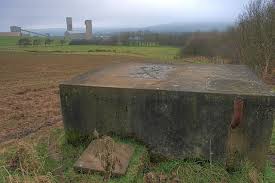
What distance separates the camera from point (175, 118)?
4.43 meters

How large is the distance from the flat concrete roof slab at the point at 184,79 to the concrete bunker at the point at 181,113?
0.05 feet

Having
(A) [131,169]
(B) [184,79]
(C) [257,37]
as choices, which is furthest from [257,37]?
(A) [131,169]

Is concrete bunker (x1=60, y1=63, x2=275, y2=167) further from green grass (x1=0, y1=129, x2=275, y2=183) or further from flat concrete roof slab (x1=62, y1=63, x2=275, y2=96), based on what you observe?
green grass (x1=0, y1=129, x2=275, y2=183)

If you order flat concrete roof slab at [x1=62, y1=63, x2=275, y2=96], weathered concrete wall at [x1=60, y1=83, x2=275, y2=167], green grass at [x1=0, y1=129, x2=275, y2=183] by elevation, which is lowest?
green grass at [x1=0, y1=129, x2=275, y2=183]

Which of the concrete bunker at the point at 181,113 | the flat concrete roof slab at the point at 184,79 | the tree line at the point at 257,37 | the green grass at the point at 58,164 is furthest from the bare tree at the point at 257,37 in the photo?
the green grass at the point at 58,164

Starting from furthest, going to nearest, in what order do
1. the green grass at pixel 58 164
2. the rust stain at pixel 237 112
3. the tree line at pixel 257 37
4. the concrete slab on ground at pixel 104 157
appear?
the tree line at pixel 257 37
the rust stain at pixel 237 112
the concrete slab on ground at pixel 104 157
the green grass at pixel 58 164

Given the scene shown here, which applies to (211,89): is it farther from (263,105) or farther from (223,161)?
(223,161)

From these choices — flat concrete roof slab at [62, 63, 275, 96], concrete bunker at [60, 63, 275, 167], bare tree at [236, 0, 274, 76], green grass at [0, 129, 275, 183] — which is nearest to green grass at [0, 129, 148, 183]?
A: green grass at [0, 129, 275, 183]

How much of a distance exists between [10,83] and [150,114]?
12282 mm

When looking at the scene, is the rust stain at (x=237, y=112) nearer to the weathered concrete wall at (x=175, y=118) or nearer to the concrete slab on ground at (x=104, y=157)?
the weathered concrete wall at (x=175, y=118)

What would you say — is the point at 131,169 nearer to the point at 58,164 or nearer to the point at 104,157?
the point at 104,157

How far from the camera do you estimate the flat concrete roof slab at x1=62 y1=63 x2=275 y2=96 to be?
449 centimetres

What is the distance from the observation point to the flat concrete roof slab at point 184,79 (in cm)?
449

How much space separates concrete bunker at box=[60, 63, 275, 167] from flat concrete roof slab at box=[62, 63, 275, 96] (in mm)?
15
